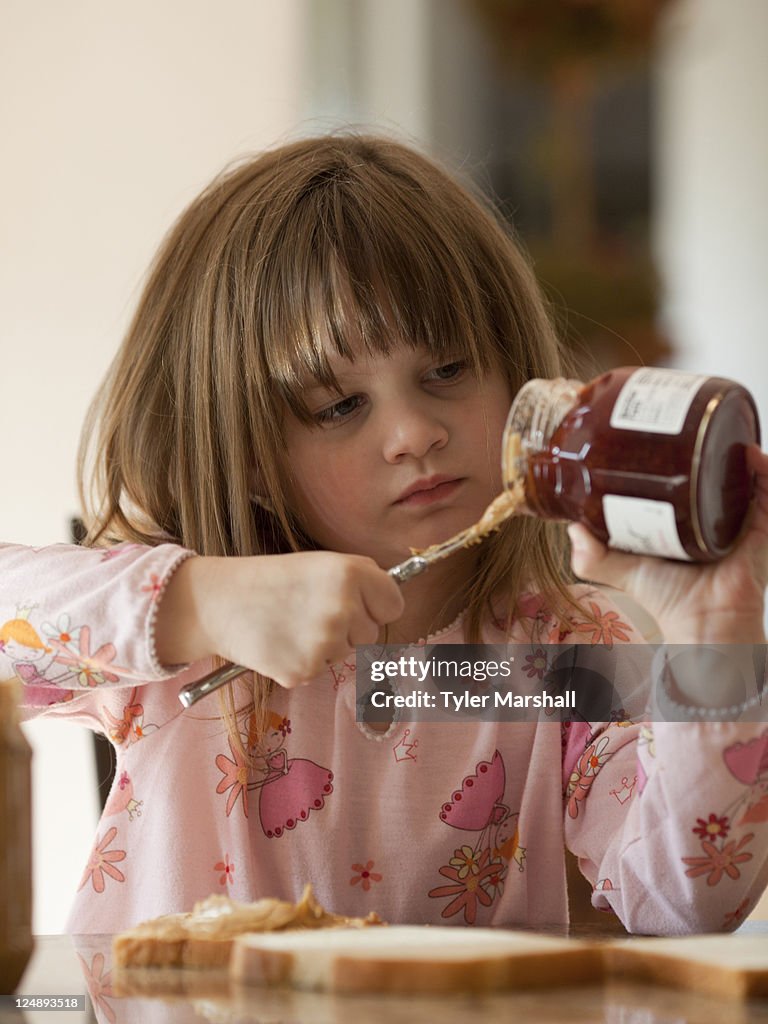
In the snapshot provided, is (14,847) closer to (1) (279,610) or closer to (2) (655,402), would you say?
(1) (279,610)

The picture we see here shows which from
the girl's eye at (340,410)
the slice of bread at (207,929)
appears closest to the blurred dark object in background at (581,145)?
the girl's eye at (340,410)

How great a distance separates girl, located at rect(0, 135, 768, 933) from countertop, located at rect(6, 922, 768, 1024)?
0.36 meters

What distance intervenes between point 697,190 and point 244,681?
204 cm

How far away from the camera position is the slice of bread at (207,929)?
72cm

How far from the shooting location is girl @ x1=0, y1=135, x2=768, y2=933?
3.80ft

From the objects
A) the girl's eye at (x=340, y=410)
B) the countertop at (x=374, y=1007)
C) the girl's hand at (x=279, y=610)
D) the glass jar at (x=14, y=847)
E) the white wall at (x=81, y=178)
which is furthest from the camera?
the white wall at (x=81, y=178)

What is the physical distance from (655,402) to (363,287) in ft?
1.46

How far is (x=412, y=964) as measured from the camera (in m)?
0.65

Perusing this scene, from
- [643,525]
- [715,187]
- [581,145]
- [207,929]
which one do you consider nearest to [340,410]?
[643,525]

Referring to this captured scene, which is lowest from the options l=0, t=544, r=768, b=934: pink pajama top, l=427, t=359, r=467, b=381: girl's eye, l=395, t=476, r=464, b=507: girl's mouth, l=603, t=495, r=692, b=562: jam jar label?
l=0, t=544, r=768, b=934: pink pajama top

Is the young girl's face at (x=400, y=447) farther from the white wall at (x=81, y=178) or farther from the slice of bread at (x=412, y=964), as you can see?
the white wall at (x=81, y=178)

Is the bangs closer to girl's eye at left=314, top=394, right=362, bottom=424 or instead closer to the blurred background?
girl's eye at left=314, top=394, right=362, bottom=424

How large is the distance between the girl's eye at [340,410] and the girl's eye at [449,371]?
2.8 inches

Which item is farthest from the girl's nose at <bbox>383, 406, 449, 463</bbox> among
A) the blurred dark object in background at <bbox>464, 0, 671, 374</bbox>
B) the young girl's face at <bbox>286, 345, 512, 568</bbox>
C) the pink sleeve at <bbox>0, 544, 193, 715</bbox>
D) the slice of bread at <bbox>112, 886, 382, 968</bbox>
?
the blurred dark object in background at <bbox>464, 0, 671, 374</bbox>
